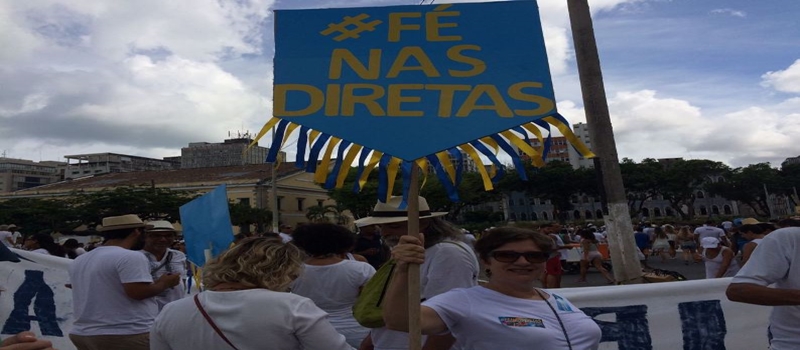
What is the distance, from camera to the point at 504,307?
193 centimetres

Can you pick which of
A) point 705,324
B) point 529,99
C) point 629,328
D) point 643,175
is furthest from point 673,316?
point 643,175

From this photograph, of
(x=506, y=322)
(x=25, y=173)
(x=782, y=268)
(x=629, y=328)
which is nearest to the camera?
(x=506, y=322)

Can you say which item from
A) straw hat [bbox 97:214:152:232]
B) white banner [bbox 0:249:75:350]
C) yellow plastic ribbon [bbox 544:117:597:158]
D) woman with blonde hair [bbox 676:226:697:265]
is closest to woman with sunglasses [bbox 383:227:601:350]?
yellow plastic ribbon [bbox 544:117:597:158]

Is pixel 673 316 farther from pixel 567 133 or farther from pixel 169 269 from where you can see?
pixel 169 269

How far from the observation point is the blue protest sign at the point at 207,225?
428 cm

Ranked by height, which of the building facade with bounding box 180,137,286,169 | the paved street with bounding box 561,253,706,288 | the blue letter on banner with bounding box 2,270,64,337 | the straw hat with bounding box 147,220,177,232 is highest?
the building facade with bounding box 180,137,286,169

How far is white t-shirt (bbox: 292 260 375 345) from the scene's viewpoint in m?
2.89

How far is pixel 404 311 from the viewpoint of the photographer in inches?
73.4

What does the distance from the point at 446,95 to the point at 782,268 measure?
1.63m

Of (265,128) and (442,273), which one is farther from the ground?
(265,128)

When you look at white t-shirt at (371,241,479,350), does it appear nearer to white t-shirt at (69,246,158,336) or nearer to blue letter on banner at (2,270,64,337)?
white t-shirt at (69,246,158,336)

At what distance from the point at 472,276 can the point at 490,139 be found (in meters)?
0.73

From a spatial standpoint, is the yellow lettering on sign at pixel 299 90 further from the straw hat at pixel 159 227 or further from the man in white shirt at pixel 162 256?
the straw hat at pixel 159 227

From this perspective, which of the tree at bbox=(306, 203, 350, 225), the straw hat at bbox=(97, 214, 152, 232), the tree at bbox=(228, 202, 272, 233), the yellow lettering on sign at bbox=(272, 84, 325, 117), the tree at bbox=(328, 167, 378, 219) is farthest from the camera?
the tree at bbox=(306, 203, 350, 225)
